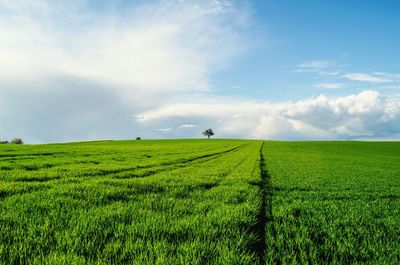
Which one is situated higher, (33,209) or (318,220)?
(33,209)

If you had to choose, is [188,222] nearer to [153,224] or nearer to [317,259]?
[153,224]

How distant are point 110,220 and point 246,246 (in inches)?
104

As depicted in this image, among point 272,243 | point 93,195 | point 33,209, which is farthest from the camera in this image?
point 93,195

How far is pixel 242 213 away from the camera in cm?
595

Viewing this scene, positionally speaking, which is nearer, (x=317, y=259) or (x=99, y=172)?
(x=317, y=259)

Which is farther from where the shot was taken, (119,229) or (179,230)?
(179,230)

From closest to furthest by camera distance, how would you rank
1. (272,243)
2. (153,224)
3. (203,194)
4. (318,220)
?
(272,243) → (153,224) → (318,220) → (203,194)

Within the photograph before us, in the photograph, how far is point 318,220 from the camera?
20.4 feet

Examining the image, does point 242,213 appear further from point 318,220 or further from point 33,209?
point 33,209

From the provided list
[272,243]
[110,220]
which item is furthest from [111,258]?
[272,243]

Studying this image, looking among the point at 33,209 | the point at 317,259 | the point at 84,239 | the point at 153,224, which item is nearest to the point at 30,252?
the point at 84,239

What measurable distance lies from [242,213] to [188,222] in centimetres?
151

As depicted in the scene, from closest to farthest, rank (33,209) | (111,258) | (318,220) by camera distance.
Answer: (111,258), (33,209), (318,220)

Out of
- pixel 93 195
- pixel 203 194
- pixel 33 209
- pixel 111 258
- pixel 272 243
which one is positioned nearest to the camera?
pixel 111 258
